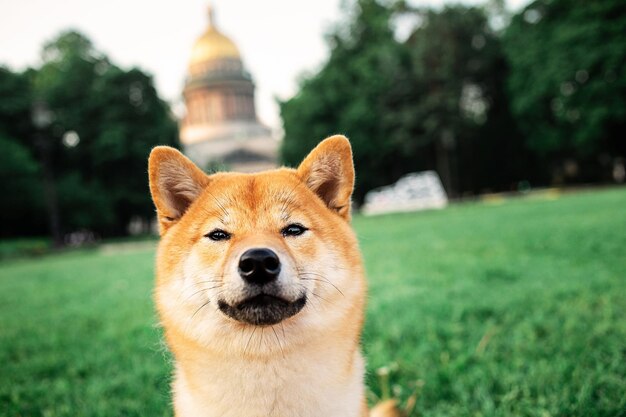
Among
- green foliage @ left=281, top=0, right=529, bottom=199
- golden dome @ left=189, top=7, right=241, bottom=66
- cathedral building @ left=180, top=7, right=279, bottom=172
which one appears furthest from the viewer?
golden dome @ left=189, top=7, right=241, bottom=66

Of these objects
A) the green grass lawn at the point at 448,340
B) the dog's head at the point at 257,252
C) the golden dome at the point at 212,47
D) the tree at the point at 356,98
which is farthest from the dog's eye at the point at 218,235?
the golden dome at the point at 212,47

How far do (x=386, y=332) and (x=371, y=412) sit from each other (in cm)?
149

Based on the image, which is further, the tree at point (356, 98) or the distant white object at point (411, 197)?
the tree at point (356, 98)

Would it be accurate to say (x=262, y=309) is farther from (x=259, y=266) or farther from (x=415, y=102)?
(x=415, y=102)

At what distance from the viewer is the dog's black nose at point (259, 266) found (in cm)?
180

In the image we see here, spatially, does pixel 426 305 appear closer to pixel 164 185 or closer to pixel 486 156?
pixel 164 185

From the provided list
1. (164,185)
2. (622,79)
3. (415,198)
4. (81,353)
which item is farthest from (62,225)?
(622,79)

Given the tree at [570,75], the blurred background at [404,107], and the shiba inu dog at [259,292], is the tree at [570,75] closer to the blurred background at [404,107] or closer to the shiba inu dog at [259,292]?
the blurred background at [404,107]

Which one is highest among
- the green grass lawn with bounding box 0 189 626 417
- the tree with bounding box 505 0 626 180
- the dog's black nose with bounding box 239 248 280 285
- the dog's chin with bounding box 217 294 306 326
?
the tree with bounding box 505 0 626 180

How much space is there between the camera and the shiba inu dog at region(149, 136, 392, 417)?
6.13 feet

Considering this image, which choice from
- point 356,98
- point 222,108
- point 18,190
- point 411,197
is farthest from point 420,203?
point 222,108

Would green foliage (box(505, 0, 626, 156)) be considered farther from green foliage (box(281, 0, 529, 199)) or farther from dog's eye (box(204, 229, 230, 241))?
dog's eye (box(204, 229, 230, 241))

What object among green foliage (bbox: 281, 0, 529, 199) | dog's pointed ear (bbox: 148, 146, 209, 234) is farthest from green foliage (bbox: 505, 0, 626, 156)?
dog's pointed ear (bbox: 148, 146, 209, 234)

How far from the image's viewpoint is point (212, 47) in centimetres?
6362
